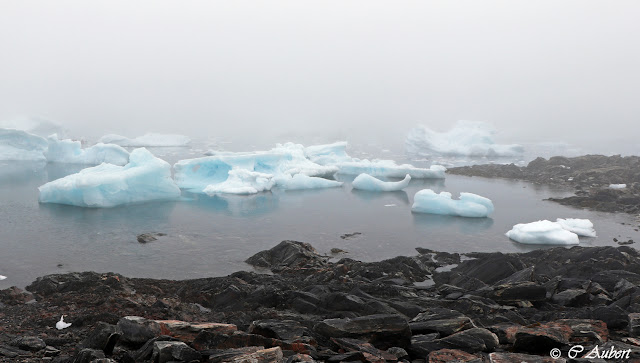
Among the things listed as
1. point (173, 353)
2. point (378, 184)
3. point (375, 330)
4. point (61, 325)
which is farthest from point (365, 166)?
point (173, 353)

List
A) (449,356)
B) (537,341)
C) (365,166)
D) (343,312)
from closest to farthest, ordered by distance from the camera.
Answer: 1. (449,356)
2. (537,341)
3. (343,312)
4. (365,166)

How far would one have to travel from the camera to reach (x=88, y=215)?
15.7 m

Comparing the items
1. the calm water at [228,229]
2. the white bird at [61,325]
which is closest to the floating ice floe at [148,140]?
the calm water at [228,229]

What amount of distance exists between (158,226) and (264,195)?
20.4 ft

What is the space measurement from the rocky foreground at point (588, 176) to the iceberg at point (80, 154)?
1724 cm

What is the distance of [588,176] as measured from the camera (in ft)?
80.2

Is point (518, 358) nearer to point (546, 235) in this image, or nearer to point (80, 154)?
point (546, 235)

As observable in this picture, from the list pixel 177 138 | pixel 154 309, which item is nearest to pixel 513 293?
pixel 154 309

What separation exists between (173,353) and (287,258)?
20.9 ft

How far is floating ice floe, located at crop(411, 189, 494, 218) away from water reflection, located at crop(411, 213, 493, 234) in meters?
0.18

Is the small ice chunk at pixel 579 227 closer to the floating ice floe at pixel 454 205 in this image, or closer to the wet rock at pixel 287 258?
the floating ice floe at pixel 454 205

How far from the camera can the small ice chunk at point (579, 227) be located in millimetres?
14062

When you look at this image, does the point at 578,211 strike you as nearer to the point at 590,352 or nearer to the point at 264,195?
the point at 264,195

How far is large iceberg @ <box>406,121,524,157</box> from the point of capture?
3703 cm
